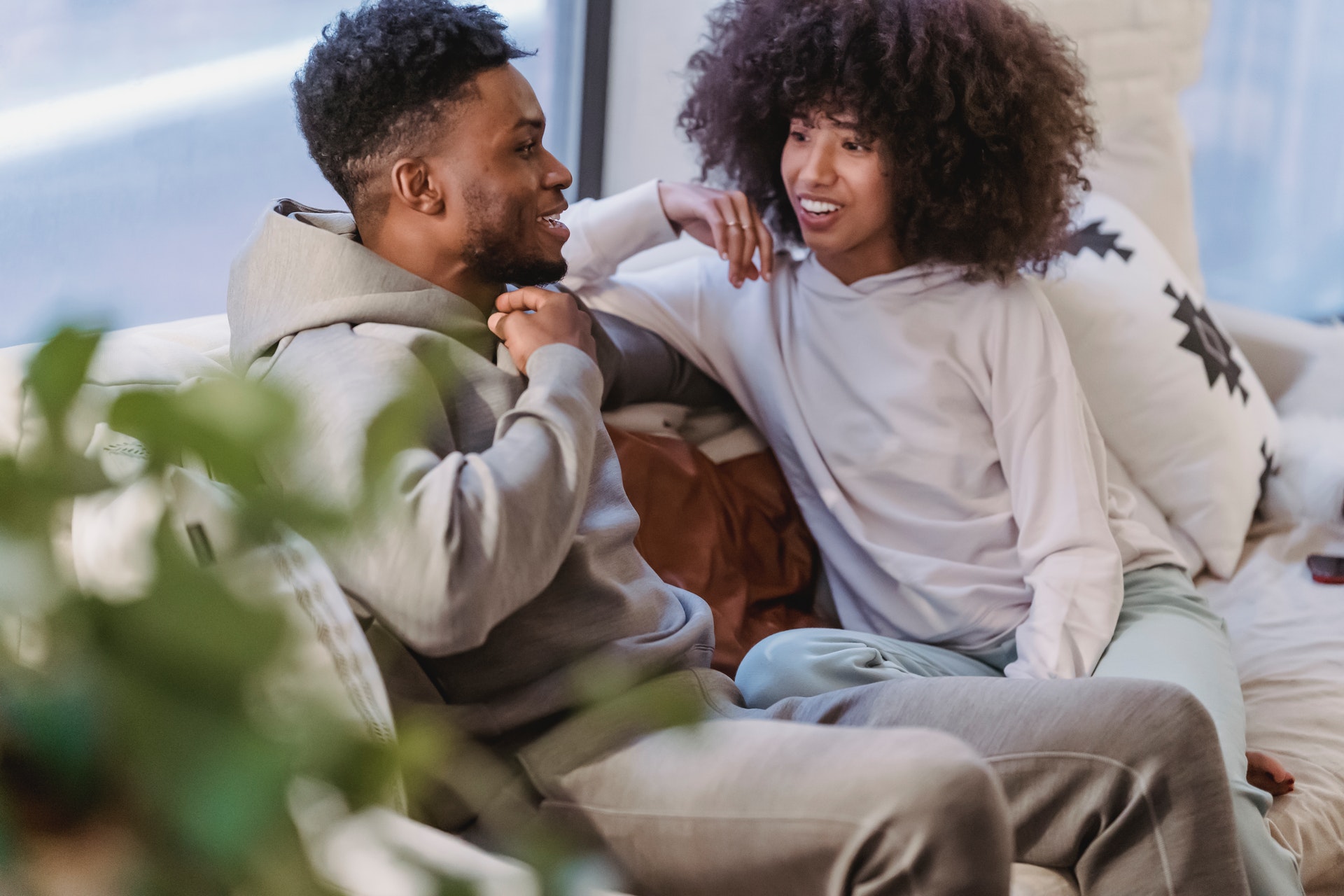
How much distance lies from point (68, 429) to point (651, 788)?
722mm

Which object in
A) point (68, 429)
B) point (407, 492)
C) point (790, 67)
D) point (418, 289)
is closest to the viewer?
point (68, 429)

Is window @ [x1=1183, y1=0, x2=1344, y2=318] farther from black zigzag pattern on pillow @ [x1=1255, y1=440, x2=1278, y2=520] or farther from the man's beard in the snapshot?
the man's beard

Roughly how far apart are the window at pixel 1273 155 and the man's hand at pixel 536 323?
226 cm

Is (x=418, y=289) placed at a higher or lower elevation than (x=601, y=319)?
higher

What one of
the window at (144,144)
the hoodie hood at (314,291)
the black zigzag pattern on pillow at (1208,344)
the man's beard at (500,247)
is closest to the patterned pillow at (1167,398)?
the black zigzag pattern on pillow at (1208,344)

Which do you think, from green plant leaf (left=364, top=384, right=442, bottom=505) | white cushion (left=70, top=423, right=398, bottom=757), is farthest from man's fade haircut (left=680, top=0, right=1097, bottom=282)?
green plant leaf (left=364, top=384, right=442, bottom=505)

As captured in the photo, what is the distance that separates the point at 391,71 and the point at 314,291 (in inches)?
8.9

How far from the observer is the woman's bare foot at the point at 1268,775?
4.43ft

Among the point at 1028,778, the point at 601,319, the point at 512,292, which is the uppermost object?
the point at 512,292

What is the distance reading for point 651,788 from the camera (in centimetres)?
95

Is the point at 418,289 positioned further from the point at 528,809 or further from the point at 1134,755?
the point at 1134,755

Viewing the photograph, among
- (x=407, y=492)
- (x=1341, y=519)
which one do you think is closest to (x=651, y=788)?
(x=407, y=492)

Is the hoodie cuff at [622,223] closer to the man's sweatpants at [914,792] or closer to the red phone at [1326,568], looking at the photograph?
the man's sweatpants at [914,792]

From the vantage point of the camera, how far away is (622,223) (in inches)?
62.7
